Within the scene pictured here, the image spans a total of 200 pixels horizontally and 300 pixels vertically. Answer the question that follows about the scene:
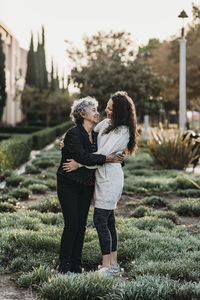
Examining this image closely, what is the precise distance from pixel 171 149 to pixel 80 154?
894cm

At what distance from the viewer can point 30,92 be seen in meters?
38.6

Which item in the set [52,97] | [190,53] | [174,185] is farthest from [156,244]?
[52,97]

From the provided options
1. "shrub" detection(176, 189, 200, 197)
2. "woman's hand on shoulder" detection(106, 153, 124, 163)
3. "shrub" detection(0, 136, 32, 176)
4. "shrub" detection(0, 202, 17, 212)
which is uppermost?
"woman's hand on shoulder" detection(106, 153, 124, 163)

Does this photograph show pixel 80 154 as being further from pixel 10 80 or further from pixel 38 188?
pixel 10 80

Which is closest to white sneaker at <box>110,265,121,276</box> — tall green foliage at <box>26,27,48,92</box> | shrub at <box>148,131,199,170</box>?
shrub at <box>148,131,199,170</box>

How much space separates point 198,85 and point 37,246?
3362cm

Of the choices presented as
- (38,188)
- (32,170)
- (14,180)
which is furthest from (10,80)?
(38,188)

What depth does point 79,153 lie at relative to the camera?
177 inches

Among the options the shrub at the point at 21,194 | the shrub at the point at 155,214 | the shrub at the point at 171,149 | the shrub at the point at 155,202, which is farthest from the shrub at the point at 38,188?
the shrub at the point at 171,149

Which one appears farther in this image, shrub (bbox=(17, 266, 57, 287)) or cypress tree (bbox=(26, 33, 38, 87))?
cypress tree (bbox=(26, 33, 38, 87))

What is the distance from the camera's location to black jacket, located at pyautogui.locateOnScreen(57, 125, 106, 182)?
4518 millimetres

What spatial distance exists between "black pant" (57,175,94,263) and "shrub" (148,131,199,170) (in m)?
8.61

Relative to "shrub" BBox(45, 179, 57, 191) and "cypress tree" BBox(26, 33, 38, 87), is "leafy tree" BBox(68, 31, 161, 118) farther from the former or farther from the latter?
"cypress tree" BBox(26, 33, 38, 87)

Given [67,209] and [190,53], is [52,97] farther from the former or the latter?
[67,209]
